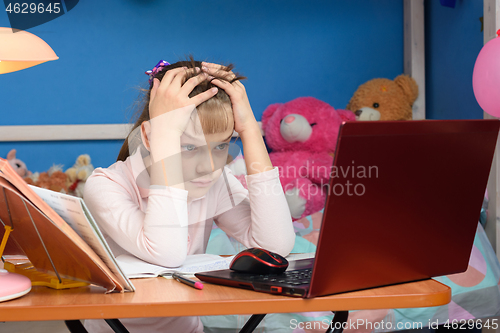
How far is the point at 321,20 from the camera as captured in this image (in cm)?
207

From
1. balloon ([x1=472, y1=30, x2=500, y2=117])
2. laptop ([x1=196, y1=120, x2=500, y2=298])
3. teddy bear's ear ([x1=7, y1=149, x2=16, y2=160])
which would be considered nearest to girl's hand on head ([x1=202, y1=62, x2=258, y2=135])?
laptop ([x1=196, y1=120, x2=500, y2=298])

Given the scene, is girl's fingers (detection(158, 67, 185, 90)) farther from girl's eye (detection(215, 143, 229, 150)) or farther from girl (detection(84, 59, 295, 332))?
girl's eye (detection(215, 143, 229, 150))

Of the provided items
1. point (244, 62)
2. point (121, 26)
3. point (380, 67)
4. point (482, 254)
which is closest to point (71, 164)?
point (121, 26)

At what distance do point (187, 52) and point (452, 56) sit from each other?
3.80 ft

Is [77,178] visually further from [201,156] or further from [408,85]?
[408,85]

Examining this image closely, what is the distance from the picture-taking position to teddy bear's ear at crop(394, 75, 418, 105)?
2.00 metres

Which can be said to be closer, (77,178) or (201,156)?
(201,156)

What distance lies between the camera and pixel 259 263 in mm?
538

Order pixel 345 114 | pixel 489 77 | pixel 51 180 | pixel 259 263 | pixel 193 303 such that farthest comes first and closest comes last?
1. pixel 345 114
2. pixel 51 180
3. pixel 489 77
4. pixel 259 263
5. pixel 193 303

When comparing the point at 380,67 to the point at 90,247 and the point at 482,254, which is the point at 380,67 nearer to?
the point at 482,254

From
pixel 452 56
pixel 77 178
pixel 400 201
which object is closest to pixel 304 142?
pixel 452 56

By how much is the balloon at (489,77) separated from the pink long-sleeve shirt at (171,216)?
2.54 feet

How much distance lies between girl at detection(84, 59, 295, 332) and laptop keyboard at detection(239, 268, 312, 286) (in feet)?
0.57

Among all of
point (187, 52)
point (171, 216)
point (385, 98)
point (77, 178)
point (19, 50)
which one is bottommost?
point (77, 178)
